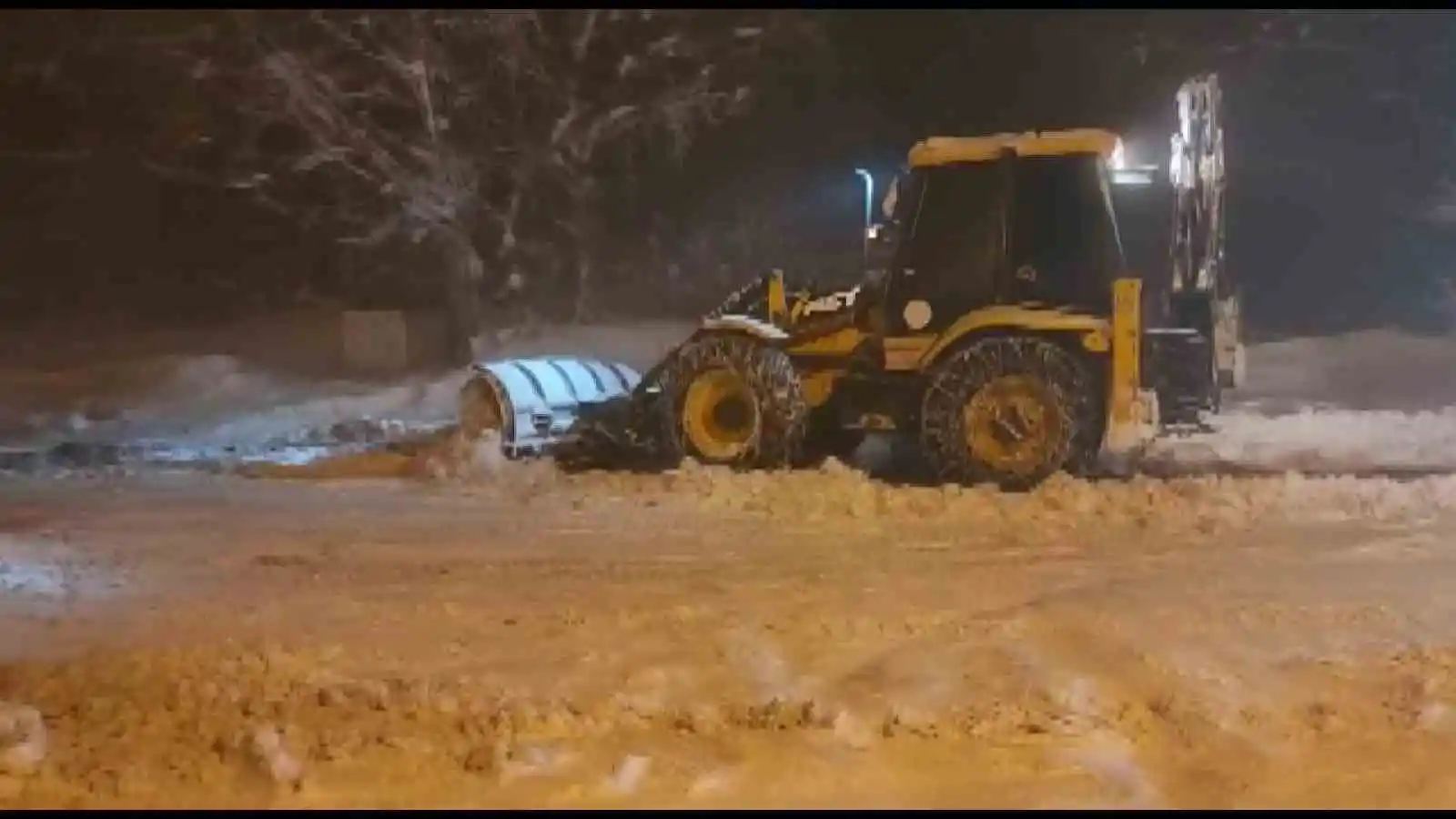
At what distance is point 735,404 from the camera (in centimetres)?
1341

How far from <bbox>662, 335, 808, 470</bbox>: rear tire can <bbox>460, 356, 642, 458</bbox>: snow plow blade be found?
0.88 metres

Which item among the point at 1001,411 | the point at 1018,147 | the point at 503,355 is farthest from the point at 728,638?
the point at 503,355

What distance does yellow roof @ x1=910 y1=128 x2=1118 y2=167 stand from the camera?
40.9ft

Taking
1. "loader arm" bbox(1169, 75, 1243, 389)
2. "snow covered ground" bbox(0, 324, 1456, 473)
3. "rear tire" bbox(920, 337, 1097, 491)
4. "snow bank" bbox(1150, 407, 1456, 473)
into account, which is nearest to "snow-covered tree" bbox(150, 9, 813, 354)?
"snow covered ground" bbox(0, 324, 1456, 473)

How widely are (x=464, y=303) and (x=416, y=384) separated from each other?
3.02 m

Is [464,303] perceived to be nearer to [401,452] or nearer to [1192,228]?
[401,452]

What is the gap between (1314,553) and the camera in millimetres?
10117

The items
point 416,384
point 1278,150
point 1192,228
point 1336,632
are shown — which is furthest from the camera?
point 1278,150

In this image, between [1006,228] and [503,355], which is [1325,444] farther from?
[503,355]

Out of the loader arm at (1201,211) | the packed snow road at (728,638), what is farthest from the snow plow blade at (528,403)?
the loader arm at (1201,211)

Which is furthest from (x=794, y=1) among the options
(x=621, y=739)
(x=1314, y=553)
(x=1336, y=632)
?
(x=621, y=739)

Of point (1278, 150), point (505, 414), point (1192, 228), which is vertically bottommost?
point (505, 414)

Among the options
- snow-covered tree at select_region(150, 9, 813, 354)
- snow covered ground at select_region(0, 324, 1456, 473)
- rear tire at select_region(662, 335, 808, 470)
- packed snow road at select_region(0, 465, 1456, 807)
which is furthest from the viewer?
snow-covered tree at select_region(150, 9, 813, 354)

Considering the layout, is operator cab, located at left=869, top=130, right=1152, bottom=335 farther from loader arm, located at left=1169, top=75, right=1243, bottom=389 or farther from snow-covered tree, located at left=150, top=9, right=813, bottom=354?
snow-covered tree, located at left=150, top=9, right=813, bottom=354
